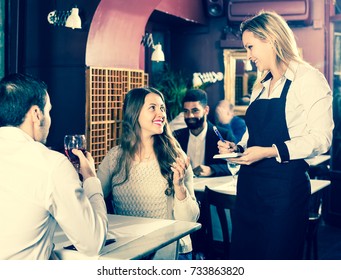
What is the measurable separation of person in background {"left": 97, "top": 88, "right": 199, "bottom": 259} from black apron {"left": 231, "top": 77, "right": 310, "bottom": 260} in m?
0.32

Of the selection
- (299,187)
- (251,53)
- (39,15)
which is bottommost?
(299,187)

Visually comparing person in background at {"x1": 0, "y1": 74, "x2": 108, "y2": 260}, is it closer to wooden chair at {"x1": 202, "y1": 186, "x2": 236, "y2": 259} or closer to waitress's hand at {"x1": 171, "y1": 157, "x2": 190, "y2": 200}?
waitress's hand at {"x1": 171, "y1": 157, "x2": 190, "y2": 200}

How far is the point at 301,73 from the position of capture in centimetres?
248

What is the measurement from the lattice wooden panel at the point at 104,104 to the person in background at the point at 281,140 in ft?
9.03

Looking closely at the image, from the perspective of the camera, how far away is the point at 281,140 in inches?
99.3

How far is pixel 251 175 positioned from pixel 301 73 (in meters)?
0.50

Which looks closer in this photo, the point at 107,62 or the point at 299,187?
the point at 299,187

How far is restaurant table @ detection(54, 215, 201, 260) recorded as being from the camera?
6.82 ft

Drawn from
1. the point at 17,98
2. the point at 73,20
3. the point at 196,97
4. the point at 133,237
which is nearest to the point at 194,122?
the point at 196,97

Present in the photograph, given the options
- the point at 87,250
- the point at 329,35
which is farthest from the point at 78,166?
the point at 329,35

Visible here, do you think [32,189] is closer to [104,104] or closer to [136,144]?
[136,144]

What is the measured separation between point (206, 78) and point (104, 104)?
9.00 ft

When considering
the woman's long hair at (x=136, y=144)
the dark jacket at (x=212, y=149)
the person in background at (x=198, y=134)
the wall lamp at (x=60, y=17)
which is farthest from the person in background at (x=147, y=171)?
the wall lamp at (x=60, y=17)

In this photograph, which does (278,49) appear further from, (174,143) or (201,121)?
(201,121)
